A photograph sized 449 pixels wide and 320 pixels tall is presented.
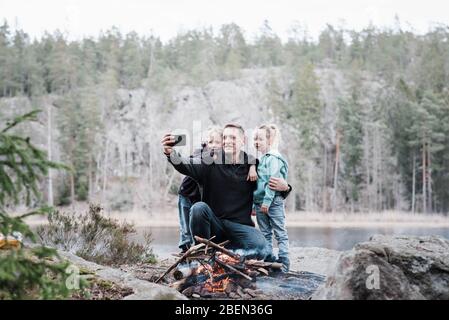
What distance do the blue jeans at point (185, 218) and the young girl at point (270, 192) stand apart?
25.2 inches

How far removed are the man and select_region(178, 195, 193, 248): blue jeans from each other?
0.33 metres

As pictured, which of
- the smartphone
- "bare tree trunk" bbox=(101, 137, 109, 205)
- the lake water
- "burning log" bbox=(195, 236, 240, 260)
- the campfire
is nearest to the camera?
the smartphone

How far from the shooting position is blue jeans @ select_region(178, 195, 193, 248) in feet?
17.4

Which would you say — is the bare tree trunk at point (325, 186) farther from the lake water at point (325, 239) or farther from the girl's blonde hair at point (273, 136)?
the girl's blonde hair at point (273, 136)

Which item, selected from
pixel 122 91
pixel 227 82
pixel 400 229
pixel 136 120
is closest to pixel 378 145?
pixel 400 229

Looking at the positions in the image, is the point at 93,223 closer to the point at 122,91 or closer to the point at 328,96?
the point at 328,96

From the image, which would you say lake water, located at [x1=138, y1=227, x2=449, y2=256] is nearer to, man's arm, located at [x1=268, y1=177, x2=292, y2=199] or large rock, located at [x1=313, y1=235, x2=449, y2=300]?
man's arm, located at [x1=268, y1=177, x2=292, y2=199]

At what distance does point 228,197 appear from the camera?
5012 millimetres

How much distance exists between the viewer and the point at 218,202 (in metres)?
5.00

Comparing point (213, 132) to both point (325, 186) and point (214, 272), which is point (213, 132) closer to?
point (214, 272)

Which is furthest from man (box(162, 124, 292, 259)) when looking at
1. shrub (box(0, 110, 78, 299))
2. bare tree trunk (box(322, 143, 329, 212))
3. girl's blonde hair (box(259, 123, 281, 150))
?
bare tree trunk (box(322, 143, 329, 212))

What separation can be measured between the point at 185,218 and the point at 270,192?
0.89 m

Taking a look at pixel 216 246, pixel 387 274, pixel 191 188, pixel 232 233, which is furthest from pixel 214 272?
pixel 387 274

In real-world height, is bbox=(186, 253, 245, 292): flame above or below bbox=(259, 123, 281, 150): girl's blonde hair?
below
